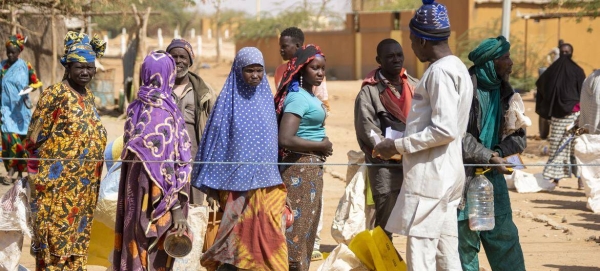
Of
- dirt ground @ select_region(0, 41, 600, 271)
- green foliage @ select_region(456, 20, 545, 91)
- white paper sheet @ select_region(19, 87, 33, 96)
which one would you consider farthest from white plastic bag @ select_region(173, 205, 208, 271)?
green foliage @ select_region(456, 20, 545, 91)

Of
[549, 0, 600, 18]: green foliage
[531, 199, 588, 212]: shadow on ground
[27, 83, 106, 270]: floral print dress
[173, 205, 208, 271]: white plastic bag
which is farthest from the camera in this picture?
[549, 0, 600, 18]: green foliage

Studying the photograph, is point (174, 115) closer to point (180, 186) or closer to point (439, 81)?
point (180, 186)

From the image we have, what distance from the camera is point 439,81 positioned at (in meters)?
4.84

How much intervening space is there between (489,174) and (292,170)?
1284mm

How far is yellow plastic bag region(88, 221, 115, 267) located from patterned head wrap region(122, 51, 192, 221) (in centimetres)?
124

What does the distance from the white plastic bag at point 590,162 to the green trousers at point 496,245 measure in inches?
176

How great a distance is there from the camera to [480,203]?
5730 mm

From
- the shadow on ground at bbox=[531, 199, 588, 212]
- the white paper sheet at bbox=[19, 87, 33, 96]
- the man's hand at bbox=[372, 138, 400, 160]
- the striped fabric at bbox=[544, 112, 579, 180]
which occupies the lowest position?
the shadow on ground at bbox=[531, 199, 588, 212]

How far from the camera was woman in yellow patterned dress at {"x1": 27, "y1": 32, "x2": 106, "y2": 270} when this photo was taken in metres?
5.94

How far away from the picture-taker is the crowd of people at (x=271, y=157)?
16.3 ft

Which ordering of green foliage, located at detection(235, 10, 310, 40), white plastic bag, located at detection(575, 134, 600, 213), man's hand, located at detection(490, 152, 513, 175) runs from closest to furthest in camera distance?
man's hand, located at detection(490, 152, 513, 175)
white plastic bag, located at detection(575, 134, 600, 213)
green foliage, located at detection(235, 10, 310, 40)

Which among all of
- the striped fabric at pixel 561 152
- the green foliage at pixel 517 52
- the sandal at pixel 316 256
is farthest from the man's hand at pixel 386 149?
the green foliage at pixel 517 52

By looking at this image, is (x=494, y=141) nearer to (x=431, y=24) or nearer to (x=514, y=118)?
(x=514, y=118)

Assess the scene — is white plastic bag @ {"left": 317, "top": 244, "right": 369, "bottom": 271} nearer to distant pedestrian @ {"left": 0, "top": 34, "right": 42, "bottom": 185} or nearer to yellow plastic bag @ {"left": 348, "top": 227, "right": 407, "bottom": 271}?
yellow plastic bag @ {"left": 348, "top": 227, "right": 407, "bottom": 271}
